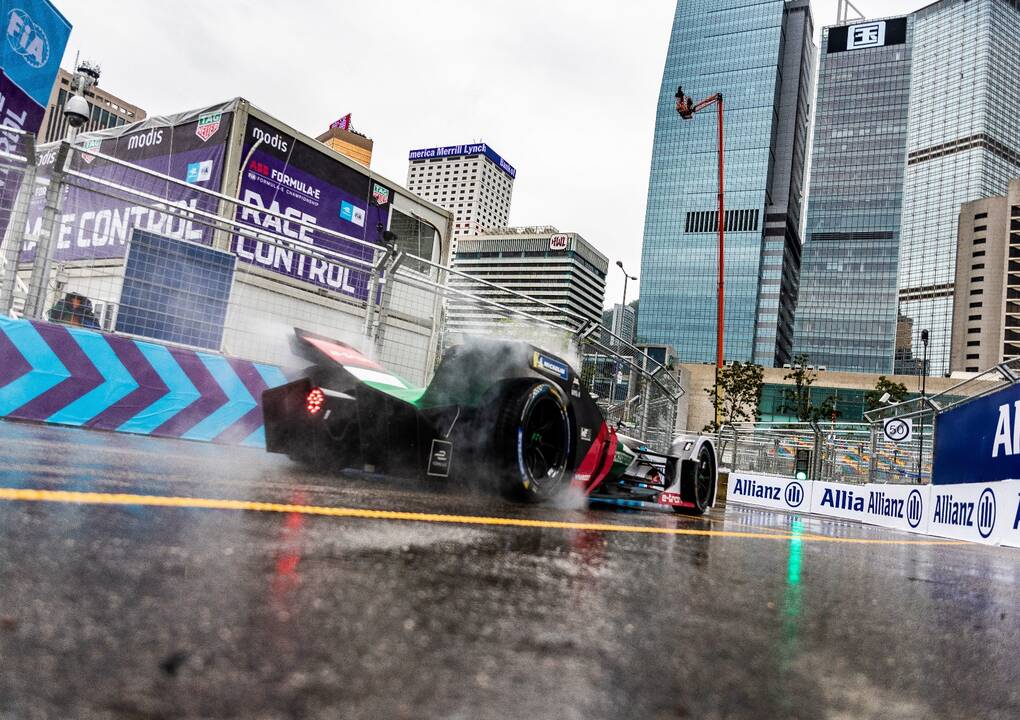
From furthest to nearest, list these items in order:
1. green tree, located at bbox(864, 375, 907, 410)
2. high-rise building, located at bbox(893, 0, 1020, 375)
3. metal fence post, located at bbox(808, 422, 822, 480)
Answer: high-rise building, located at bbox(893, 0, 1020, 375) → green tree, located at bbox(864, 375, 907, 410) → metal fence post, located at bbox(808, 422, 822, 480)

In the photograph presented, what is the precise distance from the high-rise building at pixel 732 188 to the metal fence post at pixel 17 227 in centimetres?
14328

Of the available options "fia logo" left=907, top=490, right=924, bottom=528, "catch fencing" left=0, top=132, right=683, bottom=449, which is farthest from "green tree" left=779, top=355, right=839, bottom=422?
"catch fencing" left=0, top=132, right=683, bottom=449

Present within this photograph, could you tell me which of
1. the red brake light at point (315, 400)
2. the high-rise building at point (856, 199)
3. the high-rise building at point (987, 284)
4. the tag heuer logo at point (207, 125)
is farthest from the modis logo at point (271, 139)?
the high-rise building at point (987, 284)

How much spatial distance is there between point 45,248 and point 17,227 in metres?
0.25

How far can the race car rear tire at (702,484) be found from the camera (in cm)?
642

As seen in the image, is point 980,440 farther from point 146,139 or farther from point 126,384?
point 146,139

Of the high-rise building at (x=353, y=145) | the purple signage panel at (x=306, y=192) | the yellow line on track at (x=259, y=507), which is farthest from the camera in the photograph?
the high-rise building at (x=353, y=145)

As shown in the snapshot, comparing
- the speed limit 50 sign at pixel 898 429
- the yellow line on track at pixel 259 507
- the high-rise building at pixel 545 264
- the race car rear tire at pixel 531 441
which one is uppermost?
the high-rise building at pixel 545 264

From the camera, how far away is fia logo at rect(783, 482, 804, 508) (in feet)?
55.8

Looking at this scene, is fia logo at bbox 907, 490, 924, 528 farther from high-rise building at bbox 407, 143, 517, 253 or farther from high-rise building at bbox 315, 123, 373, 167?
high-rise building at bbox 407, 143, 517, 253

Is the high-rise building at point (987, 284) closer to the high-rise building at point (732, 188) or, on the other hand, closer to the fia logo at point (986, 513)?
the high-rise building at point (732, 188)

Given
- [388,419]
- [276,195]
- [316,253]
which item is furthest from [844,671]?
[276,195]

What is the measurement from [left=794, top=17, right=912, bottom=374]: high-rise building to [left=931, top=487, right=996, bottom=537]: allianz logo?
143763mm

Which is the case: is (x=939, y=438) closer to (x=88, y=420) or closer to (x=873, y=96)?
(x=88, y=420)
